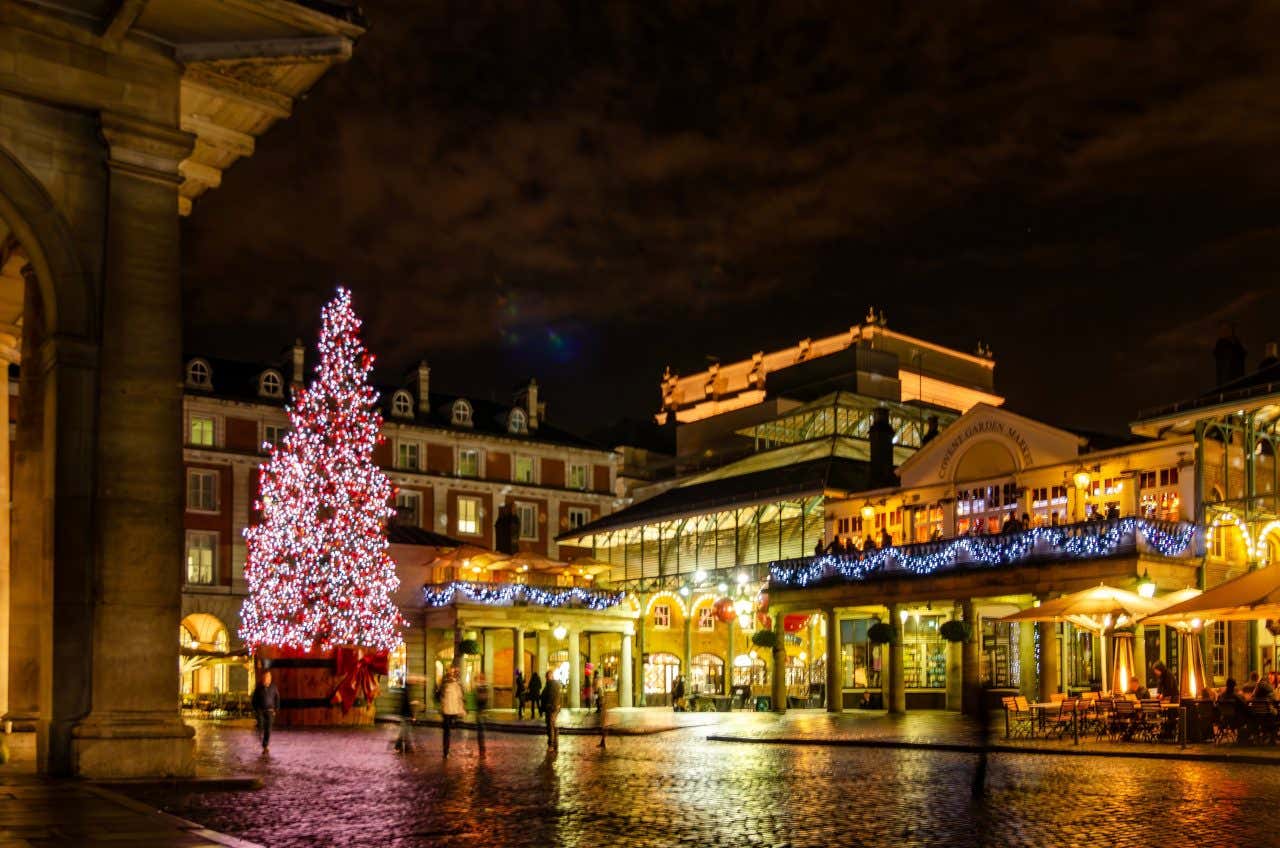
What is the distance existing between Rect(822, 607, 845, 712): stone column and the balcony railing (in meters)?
1.40

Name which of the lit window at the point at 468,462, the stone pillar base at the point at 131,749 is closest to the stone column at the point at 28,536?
the stone pillar base at the point at 131,749

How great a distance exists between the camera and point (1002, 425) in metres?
40.5

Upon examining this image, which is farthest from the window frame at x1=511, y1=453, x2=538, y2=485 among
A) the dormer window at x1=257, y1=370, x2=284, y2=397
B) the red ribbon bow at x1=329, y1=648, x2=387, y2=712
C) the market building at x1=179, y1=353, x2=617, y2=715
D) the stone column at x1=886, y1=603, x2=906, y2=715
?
the stone column at x1=886, y1=603, x2=906, y2=715

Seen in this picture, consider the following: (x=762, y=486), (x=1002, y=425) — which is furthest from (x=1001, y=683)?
(x=762, y=486)

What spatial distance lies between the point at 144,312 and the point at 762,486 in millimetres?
36264

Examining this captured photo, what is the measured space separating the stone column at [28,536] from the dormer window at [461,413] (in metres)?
55.6

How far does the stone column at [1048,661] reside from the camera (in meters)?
35.2

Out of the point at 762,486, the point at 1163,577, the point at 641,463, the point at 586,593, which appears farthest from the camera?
the point at 641,463

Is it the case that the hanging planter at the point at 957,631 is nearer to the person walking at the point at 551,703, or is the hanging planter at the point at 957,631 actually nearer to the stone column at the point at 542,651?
the person walking at the point at 551,703

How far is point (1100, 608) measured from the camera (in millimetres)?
28391

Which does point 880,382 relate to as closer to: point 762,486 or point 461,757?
point 762,486

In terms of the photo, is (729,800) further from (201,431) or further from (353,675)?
(201,431)

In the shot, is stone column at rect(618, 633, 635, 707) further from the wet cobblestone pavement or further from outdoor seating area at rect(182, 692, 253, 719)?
the wet cobblestone pavement

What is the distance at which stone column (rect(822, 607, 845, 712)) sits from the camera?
42750 millimetres
